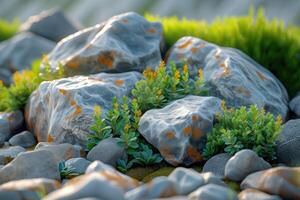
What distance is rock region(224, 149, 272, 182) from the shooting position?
176 inches

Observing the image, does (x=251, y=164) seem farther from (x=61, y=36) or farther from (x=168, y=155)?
(x=61, y=36)

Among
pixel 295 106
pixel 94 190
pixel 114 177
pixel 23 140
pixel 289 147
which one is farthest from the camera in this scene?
pixel 295 106

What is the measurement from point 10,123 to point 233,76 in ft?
9.26

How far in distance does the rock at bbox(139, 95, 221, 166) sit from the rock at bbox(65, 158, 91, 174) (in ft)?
2.14

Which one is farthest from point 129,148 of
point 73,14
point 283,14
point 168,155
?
point 73,14

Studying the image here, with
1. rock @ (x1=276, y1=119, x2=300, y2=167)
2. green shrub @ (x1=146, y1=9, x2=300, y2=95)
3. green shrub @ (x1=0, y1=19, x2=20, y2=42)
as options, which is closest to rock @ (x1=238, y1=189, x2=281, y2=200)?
rock @ (x1=276, y1=119, x2=300, y2=167)

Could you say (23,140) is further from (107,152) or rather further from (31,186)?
(31,186)

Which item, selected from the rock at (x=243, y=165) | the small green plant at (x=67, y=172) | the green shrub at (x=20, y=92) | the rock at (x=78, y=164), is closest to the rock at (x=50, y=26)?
the green shrub at (x=20, y=92)

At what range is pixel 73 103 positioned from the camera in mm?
5578

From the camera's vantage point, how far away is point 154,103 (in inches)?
219

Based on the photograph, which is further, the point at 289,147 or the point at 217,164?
the point at 289,147

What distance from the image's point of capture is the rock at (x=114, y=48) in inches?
257

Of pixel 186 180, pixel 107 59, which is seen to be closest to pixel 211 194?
pixel 186 180

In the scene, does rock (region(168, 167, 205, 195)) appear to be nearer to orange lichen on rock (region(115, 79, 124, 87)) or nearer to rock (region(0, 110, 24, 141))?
orange lichen on rock (region(115, 79, 124, 87))
